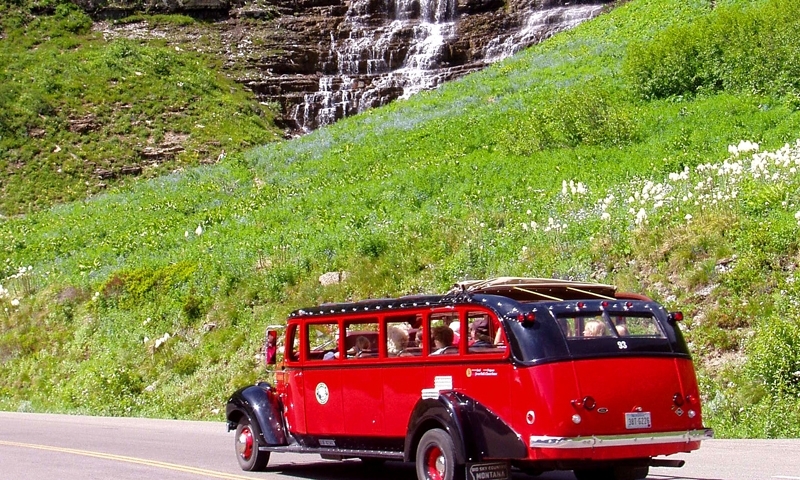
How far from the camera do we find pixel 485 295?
9.22 metres

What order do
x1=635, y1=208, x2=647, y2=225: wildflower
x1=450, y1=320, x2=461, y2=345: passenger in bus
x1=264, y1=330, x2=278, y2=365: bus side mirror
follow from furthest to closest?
x1=635, y1=208, x2=647, y2=225: wildflower
x1=264, y1=330, x2=278, y2=365: bus side mirror
x1=450, y1=320, x2=461, y2=345: passenger in bus

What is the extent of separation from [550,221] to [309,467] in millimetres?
9207

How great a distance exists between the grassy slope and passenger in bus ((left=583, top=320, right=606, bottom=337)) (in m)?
5.50

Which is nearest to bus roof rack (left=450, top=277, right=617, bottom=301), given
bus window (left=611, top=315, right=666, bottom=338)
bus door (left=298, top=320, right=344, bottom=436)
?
bus window (left=611, top=315, right=666, bottom=338)

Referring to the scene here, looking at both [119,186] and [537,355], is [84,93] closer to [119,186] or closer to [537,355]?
[119,186]

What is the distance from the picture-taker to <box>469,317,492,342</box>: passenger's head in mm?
9180

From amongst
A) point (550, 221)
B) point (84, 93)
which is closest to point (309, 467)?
point (550, 221)

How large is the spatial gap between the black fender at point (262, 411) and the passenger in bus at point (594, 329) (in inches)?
171

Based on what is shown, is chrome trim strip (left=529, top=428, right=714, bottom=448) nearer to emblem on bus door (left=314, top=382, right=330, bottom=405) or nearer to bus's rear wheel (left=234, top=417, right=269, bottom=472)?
emblem on bus door (left=314, top=382, right=330, bottom=405)

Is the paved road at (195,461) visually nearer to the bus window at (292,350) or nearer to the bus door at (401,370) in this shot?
the bus window at (292,350)

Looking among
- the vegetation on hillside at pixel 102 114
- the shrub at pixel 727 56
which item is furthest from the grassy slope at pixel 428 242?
the vegetation on hillside at pixel 102 114

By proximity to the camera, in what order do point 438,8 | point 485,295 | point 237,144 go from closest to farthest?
1. point 485,295
2. point 237,144
3. point 438,8

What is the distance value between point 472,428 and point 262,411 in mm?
3817

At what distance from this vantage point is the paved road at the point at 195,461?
10.9 metres
